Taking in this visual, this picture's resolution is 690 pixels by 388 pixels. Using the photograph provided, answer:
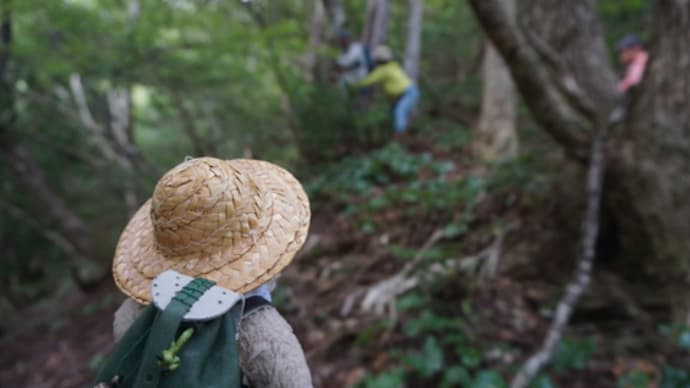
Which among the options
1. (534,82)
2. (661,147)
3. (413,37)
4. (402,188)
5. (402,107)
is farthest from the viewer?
(413,37)

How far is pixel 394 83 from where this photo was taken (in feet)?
24.0

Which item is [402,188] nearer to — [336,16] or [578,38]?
[578,38]

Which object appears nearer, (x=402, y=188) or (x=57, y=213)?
(x=402, y=188)

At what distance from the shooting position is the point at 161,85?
7.14m

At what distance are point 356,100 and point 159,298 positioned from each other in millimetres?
6890

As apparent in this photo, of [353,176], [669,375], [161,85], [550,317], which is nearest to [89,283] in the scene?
[161,85]

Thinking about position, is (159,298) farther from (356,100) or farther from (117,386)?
(356,100)

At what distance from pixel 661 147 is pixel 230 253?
3.17m

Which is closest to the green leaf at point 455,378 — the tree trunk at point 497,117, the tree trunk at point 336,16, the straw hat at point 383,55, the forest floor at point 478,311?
the forest floor at point 478,311

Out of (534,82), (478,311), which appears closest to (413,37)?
(534,82)

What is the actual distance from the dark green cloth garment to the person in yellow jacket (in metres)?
6.41

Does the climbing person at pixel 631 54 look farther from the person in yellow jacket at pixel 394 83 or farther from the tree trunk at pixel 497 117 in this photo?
the person in yellow jacket at pixel 394 83

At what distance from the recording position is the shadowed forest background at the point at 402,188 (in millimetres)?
3074

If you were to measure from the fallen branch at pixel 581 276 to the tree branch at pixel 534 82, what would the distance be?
0.13m
